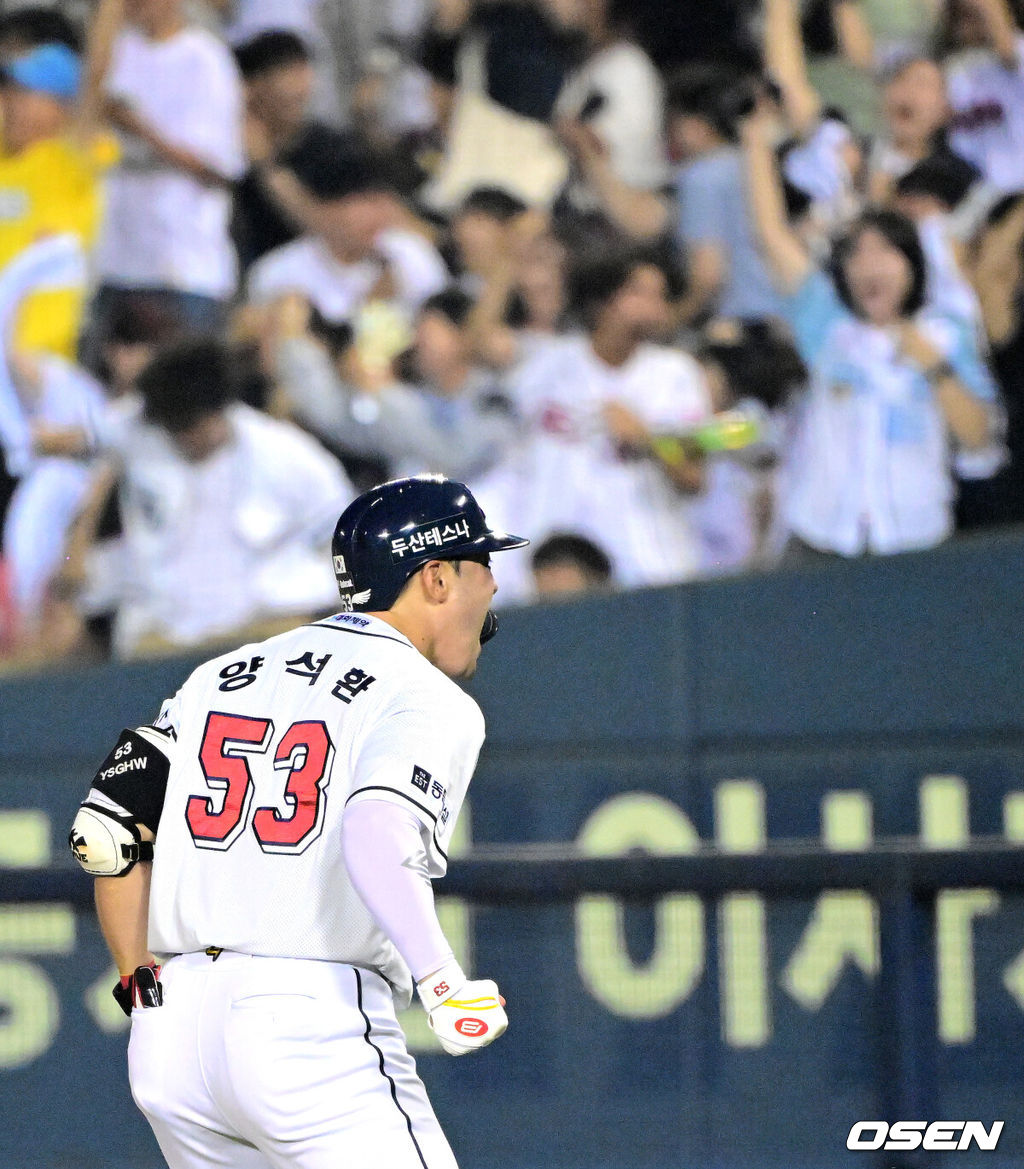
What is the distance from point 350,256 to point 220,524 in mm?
1025

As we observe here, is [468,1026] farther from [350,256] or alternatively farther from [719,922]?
[350,256]

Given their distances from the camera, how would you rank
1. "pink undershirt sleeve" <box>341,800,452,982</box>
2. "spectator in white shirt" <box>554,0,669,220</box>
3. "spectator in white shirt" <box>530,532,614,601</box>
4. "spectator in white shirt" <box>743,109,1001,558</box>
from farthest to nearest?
"spectator in white shirt" <box>554,0,669,220</box> < "spectator in white shirt" <box>530,532,614,601</box> < "spectator in white shirt" <box>743,109,1001,558</box> < "pink undershirt sleeve" <box>341,800,452,982</box>

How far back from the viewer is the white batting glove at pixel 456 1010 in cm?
212

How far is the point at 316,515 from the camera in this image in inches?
216

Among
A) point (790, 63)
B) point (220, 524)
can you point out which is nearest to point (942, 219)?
point (790, 63)

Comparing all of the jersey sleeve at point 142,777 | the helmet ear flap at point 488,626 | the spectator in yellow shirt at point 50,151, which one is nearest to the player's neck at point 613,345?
the spectator in yellow shirt at point 50,151

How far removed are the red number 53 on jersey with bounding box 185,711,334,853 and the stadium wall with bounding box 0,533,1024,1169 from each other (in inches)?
51.4

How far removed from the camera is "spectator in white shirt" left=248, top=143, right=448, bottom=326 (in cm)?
582

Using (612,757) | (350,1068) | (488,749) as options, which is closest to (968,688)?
(612,757)

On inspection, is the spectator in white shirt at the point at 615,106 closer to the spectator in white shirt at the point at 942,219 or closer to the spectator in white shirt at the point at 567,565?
the spectator in white shirt at the point at 942,219

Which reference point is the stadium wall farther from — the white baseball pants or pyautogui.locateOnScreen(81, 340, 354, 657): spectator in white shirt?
the white baseball pants

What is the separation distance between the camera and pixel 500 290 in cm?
577

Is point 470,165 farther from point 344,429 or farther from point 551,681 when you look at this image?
point 551,681

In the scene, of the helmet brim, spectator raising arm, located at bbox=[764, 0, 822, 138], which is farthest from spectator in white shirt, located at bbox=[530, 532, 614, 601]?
the helmet brim
